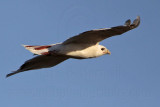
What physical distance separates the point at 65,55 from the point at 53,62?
2.39 meters

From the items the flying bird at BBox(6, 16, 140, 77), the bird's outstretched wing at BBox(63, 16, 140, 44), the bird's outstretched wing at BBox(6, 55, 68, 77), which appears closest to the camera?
the bird's outstretched wing at BBox(63, 16, 140, 44)

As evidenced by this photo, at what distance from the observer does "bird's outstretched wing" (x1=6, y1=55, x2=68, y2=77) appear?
18.5 meters

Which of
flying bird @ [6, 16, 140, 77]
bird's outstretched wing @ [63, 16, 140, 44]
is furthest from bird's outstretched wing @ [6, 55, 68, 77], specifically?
bird's outstretched wing @ [63, 16, 140, 44]

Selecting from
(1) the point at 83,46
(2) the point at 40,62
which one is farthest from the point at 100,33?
(2) the point at 40,62

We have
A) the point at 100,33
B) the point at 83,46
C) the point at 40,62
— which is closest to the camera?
the point at 100,33

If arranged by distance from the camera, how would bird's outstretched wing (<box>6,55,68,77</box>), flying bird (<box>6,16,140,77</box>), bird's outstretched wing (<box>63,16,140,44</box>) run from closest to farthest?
bird's outstretched wing (<box>63,16,140,44</box>), flying bird (<box>6,16,140,77</box>), bird's outstretched wing (<box>6,55,68,77</box>)

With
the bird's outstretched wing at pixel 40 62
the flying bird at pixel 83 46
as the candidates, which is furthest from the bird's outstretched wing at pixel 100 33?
the bird's outstretched wing at pixel 40 62

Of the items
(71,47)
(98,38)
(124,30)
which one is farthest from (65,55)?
(124,30)

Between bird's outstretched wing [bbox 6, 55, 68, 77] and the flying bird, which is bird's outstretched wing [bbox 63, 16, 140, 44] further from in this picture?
bird's outstretched wing [bbox 6, 55, 68, 77]

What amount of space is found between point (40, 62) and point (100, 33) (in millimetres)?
3847

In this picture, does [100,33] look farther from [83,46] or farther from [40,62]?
[40,62]

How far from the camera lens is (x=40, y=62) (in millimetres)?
19000

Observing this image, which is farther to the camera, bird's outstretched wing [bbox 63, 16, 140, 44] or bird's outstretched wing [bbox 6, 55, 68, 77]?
bird's outstretched wing [bbox 6, 55, 68, 77]

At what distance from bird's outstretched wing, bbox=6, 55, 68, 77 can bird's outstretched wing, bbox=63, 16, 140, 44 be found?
189 cm
